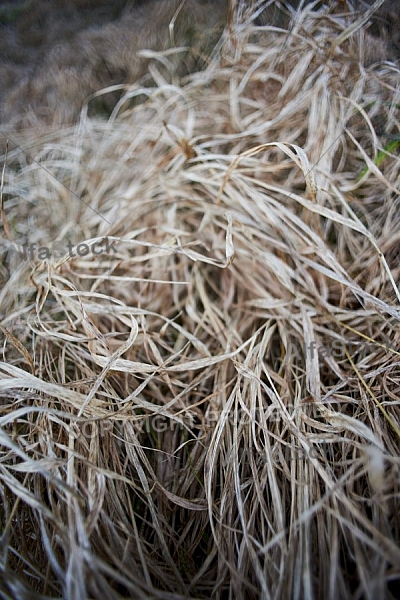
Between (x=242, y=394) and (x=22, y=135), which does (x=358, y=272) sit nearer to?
(x=242, y=394)

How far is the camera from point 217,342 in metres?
0.82

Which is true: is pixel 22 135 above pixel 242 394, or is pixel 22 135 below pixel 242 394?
above

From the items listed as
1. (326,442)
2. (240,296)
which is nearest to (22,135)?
(240,296)

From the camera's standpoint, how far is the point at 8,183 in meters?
1.01

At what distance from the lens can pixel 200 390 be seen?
0.78 m

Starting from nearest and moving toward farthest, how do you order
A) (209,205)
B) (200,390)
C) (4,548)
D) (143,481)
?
(4,548)
(143,481)
(200,390)
(209,205)

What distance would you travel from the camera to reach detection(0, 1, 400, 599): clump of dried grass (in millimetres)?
587

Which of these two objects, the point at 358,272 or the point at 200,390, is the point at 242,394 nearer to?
the point at 200,390

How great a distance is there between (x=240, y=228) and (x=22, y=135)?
24.3 inches

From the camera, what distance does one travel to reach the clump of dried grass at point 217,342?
587 millimetres

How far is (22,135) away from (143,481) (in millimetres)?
857

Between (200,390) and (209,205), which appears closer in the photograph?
(200,390)

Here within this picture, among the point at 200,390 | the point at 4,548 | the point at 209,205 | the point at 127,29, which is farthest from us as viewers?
the point at 127,29

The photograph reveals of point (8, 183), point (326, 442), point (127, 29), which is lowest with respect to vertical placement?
point (326, 442)
